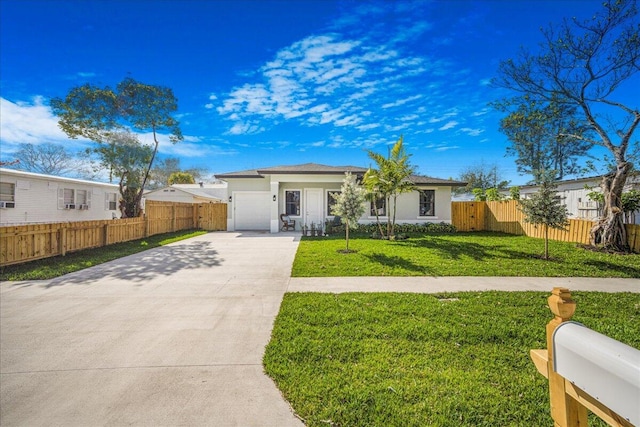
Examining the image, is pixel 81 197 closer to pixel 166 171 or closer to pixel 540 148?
pixel 166 171

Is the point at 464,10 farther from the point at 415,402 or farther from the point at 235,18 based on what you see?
the point at 415,402

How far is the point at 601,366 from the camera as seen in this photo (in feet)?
3.24

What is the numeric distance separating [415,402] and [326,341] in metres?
1.33

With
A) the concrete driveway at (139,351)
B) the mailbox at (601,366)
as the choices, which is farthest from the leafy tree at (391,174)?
the mailbox at (601,366)

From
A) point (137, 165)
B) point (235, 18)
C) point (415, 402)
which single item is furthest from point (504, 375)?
point (137, 165)

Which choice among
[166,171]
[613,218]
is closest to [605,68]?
[613,218]

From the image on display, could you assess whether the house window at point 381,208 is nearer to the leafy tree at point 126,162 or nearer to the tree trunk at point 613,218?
the tree trunk at point 613,218

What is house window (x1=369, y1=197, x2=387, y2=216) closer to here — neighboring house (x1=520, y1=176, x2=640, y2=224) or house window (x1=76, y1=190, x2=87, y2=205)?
neighboring house (x1=520, y1=176, x2=640, y2=224)

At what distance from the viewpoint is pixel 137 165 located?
53.2 feet

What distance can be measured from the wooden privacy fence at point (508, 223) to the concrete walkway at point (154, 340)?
5760 mm

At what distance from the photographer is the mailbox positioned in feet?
2.88

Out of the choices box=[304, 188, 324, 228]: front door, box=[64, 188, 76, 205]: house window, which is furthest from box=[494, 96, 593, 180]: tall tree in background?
box=[64, 188, 76, 205]: house window

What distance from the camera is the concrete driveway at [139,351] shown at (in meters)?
2.47

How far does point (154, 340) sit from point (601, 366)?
4.39 metres
